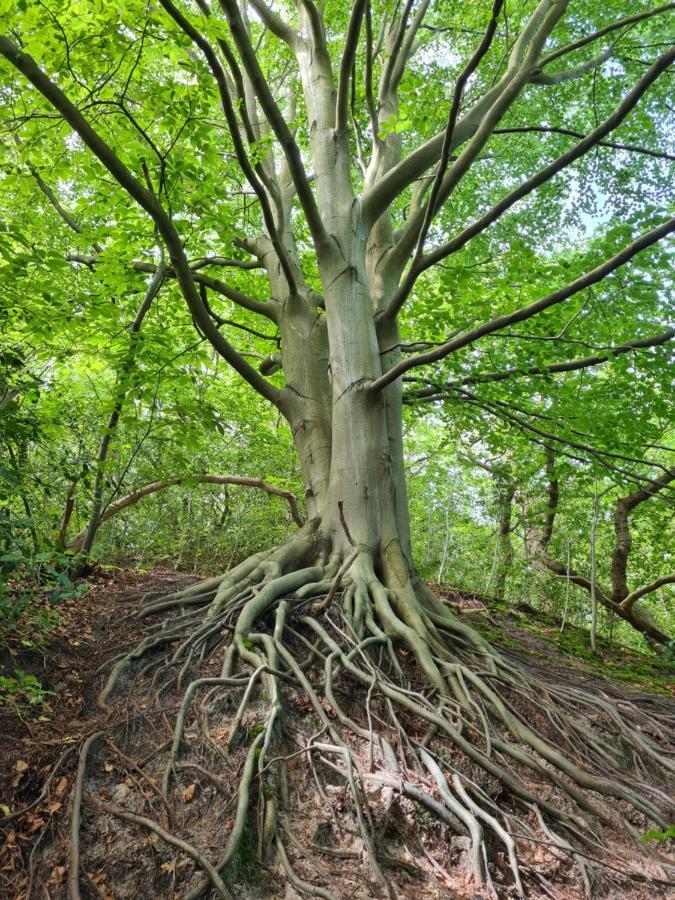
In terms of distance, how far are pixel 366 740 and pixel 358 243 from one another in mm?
4393

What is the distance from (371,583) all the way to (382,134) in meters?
4.06

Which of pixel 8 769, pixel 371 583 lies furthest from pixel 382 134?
pixel 8 769

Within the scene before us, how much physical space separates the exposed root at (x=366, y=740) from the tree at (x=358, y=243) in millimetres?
34

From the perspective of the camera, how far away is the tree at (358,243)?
10.7 feet

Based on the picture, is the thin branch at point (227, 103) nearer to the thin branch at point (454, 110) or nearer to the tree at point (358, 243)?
the tree at point (358, 243)

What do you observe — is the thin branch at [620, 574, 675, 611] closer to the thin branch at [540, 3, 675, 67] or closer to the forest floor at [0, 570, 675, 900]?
the forest floor at [0, 570, 675, 900]

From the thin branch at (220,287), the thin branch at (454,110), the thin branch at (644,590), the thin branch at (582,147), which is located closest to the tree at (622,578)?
the thin branch at (644,590)

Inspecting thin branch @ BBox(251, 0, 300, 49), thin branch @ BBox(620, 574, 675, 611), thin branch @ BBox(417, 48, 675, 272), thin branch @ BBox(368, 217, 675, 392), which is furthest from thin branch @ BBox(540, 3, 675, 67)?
thin branch @ BBox(620, 574, 675, 611)

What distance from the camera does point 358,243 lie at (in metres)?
5.38

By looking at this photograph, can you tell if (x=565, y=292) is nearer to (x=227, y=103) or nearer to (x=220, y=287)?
(x=227, y=103)

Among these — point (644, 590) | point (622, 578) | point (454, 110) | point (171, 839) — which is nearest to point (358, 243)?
point (454, 110)

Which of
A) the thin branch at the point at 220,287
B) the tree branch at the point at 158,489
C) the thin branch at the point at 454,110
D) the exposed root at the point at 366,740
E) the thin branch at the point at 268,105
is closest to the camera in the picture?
the exposed root at the point at 366,740

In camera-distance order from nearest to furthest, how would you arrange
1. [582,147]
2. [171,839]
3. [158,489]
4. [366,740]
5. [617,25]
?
1. [171,839]
2. [366,740]
3. [582,147]
4. [617,25]
5. [158,489]

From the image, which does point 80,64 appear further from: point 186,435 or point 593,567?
point 593,567
